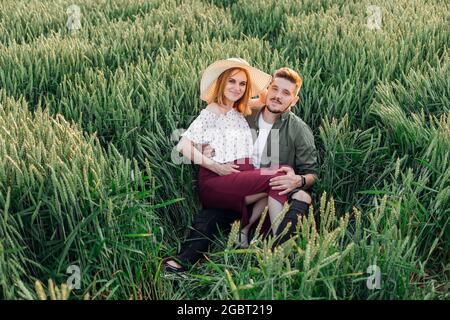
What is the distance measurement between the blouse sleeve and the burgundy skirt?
0.13m

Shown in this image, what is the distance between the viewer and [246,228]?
2439 mm

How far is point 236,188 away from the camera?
241cm

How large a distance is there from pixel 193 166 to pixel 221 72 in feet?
1.36

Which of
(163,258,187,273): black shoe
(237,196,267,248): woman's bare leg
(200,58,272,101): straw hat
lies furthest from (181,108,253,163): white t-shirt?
(163,258,187,273): black shoe

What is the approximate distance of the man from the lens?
240 centimetres

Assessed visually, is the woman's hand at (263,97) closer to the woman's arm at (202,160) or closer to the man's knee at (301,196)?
the woman's arm at (202,160)

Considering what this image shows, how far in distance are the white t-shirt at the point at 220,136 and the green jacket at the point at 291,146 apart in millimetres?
92

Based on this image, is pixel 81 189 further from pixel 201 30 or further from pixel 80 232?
pixel 201 30

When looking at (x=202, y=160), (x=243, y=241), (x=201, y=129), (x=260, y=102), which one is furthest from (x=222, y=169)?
(x=260, y=102)

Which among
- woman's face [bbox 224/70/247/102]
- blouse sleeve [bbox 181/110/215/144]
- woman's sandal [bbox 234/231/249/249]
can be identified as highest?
woman's face [bbox 224/70/247/102]

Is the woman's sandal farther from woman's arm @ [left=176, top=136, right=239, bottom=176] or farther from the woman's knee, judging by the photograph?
woman's arm @ [left=176, top=136, right=239, bottom=176]

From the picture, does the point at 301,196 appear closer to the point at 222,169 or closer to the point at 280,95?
the point at 222,169

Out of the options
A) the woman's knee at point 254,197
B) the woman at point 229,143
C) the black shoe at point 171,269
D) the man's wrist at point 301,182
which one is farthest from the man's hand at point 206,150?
the black shoe at point 171,269
